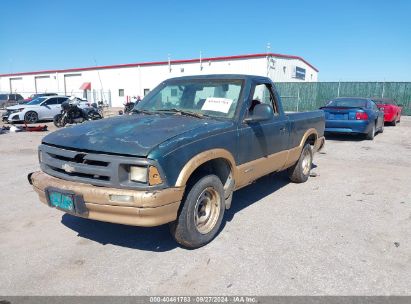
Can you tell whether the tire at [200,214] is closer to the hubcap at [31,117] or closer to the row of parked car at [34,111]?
the row of parked car at [34,111]

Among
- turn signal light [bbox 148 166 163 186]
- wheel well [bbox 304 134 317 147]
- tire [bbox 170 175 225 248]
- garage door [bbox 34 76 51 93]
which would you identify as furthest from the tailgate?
garage door [bbox 34 76 51 93]

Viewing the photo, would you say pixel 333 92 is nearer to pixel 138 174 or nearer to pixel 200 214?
pixel 200 214

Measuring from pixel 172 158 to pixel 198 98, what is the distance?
160 cm

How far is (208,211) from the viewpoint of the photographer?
3.95 metres

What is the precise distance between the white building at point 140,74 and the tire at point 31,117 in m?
17.0

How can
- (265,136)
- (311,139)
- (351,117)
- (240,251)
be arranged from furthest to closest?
1. (351,117)
2. (311,139)
3. (265,136)
4. (240,251)

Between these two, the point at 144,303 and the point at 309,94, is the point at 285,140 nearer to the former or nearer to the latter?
the point at 144,303

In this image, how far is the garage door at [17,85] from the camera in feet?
178

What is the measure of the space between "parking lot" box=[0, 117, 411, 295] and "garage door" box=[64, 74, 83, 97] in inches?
1690

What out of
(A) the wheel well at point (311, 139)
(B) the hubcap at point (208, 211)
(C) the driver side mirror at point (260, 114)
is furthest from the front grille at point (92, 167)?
(A) the wheel well at point (311, 139)

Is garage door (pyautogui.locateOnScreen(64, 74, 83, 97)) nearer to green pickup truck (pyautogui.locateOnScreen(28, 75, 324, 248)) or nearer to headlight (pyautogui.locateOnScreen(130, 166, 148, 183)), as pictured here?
green pickup truck (pyautogui.locateOnScreen(28, 75, 324, 248))

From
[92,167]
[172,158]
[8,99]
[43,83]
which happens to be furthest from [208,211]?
[43,83]

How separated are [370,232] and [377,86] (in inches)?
1000

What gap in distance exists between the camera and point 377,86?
2631cm
